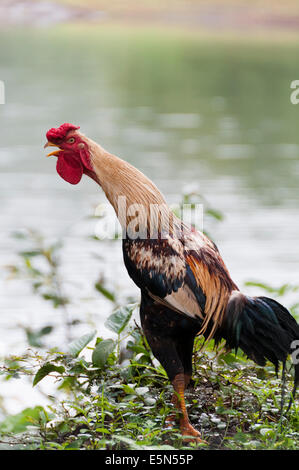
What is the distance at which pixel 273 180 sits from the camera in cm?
688

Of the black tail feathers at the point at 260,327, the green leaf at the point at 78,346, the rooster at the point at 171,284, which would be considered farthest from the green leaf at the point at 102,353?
the black tail feathers at the point at 260,327

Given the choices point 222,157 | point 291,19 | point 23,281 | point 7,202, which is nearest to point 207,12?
point 291,19

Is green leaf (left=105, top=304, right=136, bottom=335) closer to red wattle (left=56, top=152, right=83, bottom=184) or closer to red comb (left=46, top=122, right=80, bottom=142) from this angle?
red wattle (left=56, top=152, right=83, bottom=184)

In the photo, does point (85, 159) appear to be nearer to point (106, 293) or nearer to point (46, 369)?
point (46, 369)

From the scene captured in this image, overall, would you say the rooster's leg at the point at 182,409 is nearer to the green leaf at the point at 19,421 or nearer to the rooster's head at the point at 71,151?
the green leaf at the point at 19,421

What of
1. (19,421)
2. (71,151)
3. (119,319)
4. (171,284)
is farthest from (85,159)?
(19,421)

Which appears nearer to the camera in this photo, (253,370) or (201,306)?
(201,306)

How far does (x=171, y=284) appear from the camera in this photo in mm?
2277

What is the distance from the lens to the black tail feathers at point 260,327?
2.33m

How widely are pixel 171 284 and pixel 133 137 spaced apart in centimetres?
611

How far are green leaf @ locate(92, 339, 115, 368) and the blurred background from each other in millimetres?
436

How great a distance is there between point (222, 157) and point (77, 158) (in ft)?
17.7

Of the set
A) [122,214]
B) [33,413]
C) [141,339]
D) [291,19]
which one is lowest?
[33,413]
